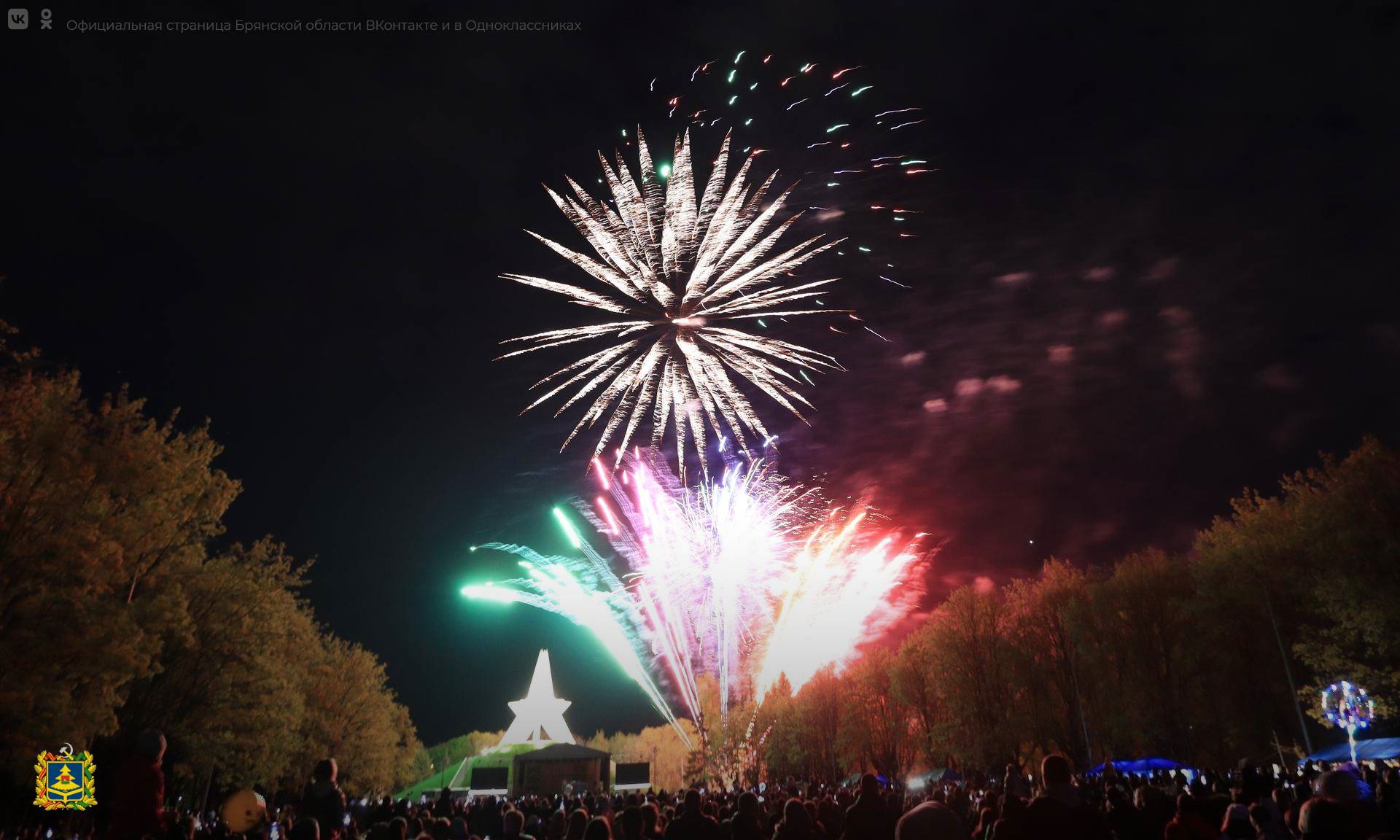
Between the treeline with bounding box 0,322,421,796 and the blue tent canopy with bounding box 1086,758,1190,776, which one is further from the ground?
the treeline with bounding box 0,322,421,796

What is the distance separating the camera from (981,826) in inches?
365

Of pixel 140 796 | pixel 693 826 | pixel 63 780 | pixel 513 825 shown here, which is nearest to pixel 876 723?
pixel 63 780

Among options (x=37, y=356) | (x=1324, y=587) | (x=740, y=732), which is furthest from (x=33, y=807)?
(x=740, y=732)

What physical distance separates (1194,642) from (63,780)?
45778mm

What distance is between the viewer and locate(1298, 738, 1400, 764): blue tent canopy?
2620 cm

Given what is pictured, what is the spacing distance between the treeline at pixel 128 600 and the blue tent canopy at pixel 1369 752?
128 ft

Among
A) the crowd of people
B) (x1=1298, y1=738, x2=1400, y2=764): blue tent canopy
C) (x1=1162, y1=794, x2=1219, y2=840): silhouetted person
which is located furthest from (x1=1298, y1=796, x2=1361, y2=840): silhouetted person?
(x1=1298, y1=738, x2=1400, y2=764): blue tent canopy

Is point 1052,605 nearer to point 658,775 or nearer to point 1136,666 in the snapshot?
point 1136,666

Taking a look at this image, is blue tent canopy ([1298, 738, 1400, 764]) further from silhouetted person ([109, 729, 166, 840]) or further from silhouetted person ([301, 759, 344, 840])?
silhouetted person ([109, 729, 166, 840])

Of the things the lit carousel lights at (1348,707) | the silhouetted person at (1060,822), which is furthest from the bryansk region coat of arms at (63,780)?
the lit carousel lights at (1348,707)

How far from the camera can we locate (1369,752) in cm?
2706

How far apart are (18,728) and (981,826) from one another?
21.7 metres

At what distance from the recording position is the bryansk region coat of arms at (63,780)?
802 inches

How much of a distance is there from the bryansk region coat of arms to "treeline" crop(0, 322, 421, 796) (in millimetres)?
474
